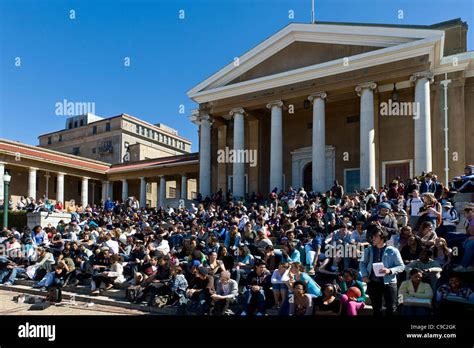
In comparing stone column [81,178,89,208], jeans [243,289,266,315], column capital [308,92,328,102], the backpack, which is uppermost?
column capital [308,92,328,102]

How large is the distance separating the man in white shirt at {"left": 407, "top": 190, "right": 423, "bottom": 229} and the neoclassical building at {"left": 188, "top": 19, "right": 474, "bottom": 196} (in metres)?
8.35

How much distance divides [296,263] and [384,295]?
2.23 m

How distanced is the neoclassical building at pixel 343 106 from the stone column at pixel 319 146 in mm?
58

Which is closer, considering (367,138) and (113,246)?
(113,246)

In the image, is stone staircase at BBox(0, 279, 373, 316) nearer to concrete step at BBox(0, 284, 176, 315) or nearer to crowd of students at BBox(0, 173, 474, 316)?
concrete step at BBox(0, 284, 176, 315)

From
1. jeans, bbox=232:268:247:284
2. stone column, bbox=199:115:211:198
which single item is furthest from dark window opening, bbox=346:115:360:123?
jeans, bbox=232:268:247:284

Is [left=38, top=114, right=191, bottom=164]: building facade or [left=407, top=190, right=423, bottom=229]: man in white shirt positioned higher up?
[left=38, top=114, right=191, bottom=164]: building facade

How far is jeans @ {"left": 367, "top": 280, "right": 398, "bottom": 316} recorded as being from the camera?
6055 millimetres

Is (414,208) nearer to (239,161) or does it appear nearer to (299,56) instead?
(239,161)

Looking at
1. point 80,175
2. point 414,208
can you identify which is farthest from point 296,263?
point 80,175

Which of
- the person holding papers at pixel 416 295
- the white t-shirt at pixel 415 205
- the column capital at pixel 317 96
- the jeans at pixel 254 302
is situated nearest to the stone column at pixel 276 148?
the column capital at pixel 317 96

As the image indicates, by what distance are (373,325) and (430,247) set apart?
421 cm

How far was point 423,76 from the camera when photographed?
65.2ft

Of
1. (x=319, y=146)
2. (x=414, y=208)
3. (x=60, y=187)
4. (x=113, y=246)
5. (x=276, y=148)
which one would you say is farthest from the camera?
(x=60, y=187)
